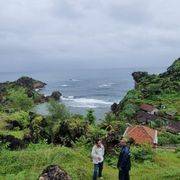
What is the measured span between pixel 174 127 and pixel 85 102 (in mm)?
84776

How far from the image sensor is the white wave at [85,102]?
503 feet

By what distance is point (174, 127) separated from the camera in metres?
81.6

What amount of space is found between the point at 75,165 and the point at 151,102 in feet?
261

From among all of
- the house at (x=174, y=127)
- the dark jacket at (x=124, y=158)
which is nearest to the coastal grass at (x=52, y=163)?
the dark jacket at (x=124, y=158)

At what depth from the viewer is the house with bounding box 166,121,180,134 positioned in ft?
257

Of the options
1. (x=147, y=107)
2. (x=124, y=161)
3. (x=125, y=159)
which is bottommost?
(x=147, y=107)

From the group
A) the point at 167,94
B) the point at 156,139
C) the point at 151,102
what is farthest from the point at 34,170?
the point at 167,94

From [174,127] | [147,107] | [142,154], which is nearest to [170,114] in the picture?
[147,107]

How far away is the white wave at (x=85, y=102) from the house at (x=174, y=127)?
6746 centimetres

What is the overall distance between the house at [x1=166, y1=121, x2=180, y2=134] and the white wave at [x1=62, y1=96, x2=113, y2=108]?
6746cm

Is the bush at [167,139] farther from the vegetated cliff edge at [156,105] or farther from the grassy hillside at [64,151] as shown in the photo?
the grassy hillside at [64,151]

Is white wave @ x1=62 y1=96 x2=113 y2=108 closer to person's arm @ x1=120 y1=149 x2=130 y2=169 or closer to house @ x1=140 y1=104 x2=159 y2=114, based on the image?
house @ x1=140 y1=104 x2=159 y2=114

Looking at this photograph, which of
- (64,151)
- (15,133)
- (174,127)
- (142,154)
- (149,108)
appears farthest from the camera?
(149,108)

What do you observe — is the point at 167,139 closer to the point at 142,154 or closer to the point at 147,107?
the point at 147,107
